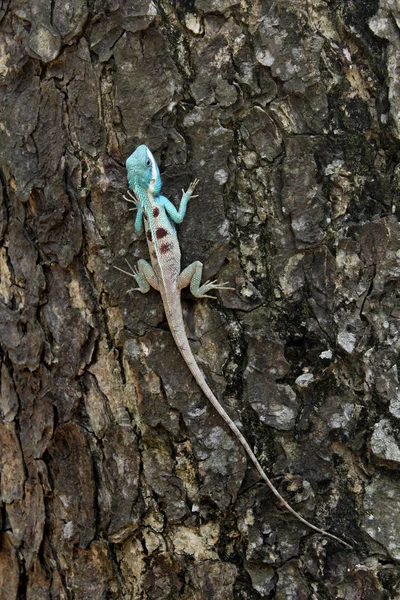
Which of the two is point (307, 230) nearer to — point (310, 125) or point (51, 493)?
point (310, 125)

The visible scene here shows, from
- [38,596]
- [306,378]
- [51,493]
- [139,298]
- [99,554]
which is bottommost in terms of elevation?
[38,596]

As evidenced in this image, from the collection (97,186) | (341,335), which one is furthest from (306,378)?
(97,186)

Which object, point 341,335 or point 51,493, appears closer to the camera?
point 341,335

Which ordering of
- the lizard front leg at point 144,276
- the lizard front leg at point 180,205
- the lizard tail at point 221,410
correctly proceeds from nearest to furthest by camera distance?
1. the lizard tail at point 221,410
2. the lizard front leg at point 180,205
3. the lizard front leg at point 144,276

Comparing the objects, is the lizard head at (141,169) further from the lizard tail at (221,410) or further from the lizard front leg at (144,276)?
the lizard tail at (221,410)

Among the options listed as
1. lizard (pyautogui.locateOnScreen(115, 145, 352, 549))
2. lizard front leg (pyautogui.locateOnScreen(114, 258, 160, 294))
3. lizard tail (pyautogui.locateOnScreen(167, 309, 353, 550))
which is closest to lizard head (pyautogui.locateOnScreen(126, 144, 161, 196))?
lizard (pyautogui.locateOnScreen(115, 145, 352, 549))

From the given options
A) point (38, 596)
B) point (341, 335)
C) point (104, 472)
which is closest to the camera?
point (341, 335)

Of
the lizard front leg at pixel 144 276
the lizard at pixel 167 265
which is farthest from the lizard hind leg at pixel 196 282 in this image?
the lizard front leg at pixel 144 276
